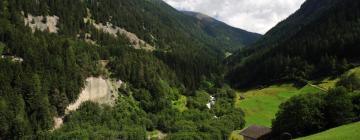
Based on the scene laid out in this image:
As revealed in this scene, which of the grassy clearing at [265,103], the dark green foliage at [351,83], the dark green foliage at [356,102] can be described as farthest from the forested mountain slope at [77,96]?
the dark green foliage at [356,102]

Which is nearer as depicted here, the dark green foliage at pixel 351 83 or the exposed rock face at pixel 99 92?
the dark green foliage at pixel 351 83

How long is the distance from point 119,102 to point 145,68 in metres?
32.7

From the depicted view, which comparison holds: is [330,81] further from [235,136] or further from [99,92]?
[99,92]

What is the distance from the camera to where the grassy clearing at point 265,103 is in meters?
158

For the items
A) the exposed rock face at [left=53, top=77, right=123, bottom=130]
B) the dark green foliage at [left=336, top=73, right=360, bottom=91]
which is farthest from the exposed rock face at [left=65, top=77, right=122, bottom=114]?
the dark green foliage at [left=336, top=73, right=360, bottom=91]

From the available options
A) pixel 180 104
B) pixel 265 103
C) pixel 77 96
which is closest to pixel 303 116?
pixel 265 103

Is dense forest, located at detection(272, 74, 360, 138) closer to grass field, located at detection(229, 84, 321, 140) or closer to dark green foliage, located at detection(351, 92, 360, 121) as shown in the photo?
dark green foliage, located at detection(351, 92, 360, 121)

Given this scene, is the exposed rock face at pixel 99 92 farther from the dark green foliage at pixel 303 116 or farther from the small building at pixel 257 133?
the dark green foliage at pixel 303 116

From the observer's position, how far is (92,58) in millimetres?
177000

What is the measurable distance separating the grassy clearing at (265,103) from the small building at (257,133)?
26.2 m

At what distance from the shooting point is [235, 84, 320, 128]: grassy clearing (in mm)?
157625

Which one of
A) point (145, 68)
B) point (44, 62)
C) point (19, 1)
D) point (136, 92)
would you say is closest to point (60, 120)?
point (44, 62)

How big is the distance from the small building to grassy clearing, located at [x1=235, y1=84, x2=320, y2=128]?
26187mm

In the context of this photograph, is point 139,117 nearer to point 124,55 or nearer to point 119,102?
point 119,102
